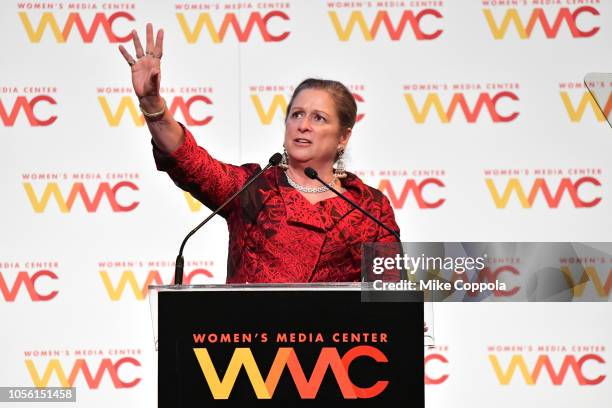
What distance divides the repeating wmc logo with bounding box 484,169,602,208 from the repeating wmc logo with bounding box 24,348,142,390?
1.94 m

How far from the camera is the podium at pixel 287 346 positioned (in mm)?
2615

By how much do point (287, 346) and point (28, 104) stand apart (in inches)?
115

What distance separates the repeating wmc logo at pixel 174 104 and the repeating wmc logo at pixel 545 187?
1.43 meters

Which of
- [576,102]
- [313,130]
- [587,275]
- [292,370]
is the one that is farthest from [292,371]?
[576,102]

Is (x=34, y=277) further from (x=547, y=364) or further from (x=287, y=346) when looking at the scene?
(x=287, y=346)

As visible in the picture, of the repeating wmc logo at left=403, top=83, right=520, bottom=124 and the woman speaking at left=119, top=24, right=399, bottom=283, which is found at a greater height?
the repeating wmc logo at left=403, top=83, right=520, bottom=124

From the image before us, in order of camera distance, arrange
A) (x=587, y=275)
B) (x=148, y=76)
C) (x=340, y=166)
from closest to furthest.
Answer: (x=587, y=275) < (x=148, y=76) < (x=340, y=166)

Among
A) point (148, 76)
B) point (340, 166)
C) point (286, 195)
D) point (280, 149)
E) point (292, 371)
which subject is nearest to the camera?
point (292, 371)

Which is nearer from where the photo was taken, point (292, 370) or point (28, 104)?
point (292, 370)

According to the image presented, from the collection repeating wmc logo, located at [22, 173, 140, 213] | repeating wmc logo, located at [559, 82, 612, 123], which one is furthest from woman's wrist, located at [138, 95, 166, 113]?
repeating wmc logo, located at [559, 82, 612, 123]

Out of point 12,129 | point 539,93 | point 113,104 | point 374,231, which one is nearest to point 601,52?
point 539,93

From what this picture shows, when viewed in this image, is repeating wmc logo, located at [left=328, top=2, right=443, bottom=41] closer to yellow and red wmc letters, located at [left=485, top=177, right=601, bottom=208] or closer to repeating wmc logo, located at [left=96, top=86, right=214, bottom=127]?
repeating wmc logo, located at [left=96, top=86, right=214, bottom=127]

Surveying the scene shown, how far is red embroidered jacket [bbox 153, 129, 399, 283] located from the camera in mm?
3449

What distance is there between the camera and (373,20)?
5055mm
